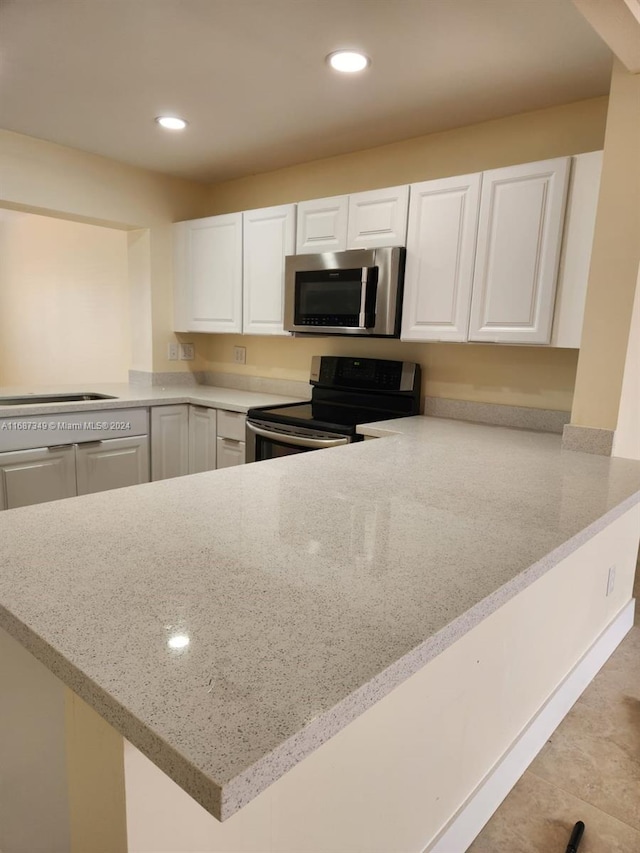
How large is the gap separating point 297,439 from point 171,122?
5.57ft

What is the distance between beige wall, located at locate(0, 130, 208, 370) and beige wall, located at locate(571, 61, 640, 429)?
2750 millimetres

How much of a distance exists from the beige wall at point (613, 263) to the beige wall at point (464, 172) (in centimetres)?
45

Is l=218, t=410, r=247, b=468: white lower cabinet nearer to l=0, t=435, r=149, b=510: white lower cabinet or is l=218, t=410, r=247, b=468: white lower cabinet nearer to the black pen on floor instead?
l=0, t=435, r=149, b=510: white lower cabinet

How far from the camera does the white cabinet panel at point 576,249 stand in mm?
2078

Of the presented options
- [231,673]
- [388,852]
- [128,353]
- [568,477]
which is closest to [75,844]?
[231,673]

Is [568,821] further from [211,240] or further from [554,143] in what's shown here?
[211,240]

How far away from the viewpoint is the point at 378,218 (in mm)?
2686

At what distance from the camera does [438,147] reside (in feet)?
9.20

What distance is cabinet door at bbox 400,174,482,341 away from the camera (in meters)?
2.41

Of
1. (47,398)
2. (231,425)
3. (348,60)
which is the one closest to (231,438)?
(231,425)

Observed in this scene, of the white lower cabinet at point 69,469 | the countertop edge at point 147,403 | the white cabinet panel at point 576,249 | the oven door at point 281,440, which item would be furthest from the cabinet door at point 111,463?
the white cabinet panel at point 576,249

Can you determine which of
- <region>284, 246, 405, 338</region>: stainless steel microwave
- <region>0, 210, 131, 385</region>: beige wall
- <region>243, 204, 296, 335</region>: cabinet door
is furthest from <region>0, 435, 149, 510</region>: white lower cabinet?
<region>0, 210, 131, 385</region>: beige wall

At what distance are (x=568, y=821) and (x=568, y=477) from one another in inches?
37.4

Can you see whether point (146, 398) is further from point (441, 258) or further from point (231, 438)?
point (441, 258)
